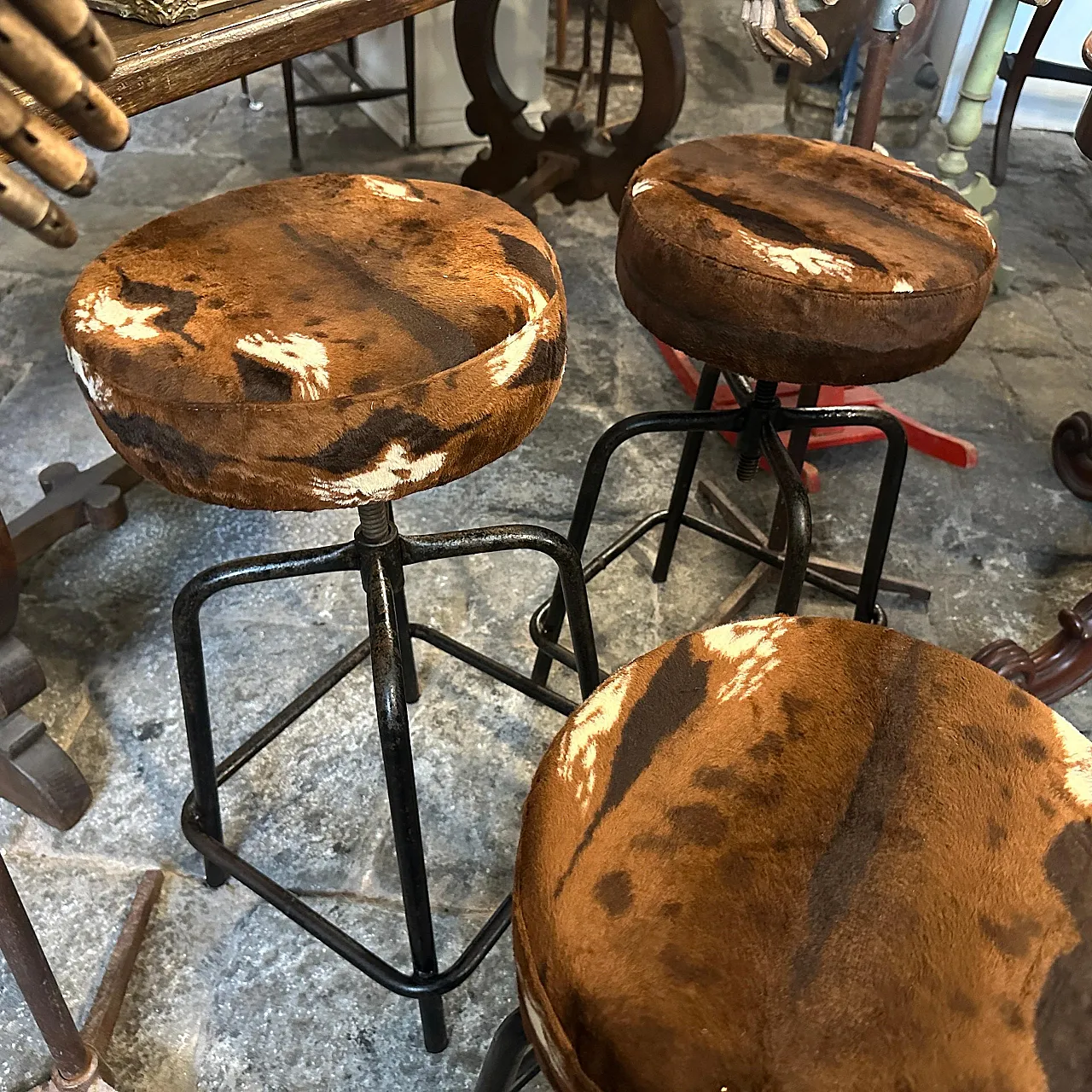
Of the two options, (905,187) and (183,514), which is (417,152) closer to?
(183,514)

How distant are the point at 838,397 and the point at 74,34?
1700 mm

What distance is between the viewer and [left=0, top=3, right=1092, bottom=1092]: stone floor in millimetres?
1155

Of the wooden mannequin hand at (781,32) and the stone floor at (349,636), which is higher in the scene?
the wooden mannequin hand at (781,32)

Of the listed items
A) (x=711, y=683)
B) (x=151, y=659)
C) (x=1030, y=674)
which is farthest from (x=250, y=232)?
(x=1030, y=674)

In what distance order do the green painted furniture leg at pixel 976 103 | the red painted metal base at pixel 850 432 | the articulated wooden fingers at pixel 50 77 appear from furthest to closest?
the green painted furniture leg at pixel 976 103, the red painted metal base at pixel 850 432, the articulated wooden fingers at pixel 50 77

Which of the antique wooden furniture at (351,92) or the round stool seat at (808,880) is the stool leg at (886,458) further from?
the antique wooden furniture at (351,92)

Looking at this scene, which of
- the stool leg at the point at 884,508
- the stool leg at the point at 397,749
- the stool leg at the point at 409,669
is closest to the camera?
the stool leg at the point at 397,749

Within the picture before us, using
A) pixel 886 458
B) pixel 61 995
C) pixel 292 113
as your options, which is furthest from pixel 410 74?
pixel 61 995

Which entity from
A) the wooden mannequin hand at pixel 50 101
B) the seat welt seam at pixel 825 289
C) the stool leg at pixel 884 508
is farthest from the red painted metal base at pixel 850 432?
the wooden mannequin hand at pixel 50 101

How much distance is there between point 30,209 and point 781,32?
97 centimetres

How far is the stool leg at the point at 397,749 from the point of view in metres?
0.88

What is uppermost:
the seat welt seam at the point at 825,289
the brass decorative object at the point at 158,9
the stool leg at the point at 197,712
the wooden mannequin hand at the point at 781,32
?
the brass decorative object at the point at 158,9

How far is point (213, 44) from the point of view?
0.95 metres

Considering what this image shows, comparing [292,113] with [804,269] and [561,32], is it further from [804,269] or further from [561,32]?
[804,269]
